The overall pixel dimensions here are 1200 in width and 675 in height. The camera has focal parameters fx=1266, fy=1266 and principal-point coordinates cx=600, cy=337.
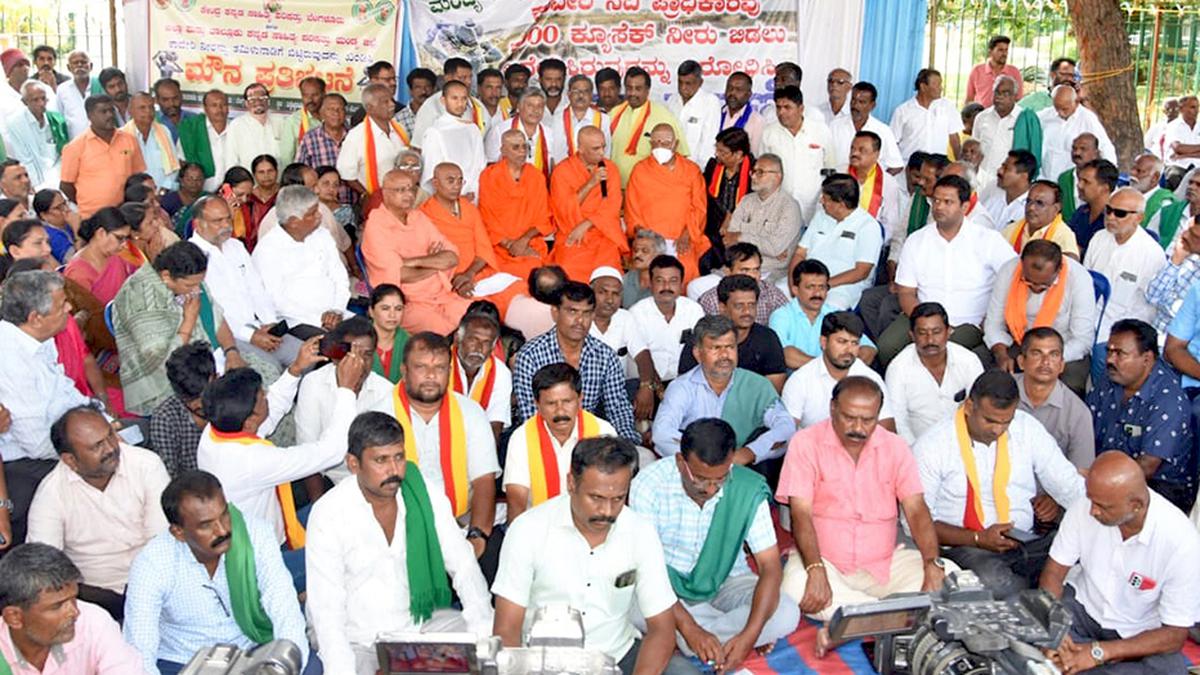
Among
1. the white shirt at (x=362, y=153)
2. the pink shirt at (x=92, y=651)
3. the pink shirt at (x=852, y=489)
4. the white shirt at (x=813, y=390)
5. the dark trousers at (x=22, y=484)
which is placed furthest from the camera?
the white shirt at (x=362, y=153)

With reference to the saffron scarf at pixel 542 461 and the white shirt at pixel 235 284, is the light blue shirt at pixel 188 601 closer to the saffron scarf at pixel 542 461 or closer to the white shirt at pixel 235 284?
the saffron scarf at pixel 542 461

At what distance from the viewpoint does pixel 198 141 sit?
27.8 ft

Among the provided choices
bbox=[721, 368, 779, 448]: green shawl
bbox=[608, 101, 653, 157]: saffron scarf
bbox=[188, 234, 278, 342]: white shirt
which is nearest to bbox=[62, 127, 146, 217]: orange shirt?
bbox=[188, 234, 278, 342]: white shirt

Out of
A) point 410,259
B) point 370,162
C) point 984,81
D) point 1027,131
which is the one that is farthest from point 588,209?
point 984,81

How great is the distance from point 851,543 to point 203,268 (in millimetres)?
2997

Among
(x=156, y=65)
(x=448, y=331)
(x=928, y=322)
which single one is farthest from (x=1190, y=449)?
(x=156, y=65)

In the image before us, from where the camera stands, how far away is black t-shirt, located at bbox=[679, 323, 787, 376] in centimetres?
585

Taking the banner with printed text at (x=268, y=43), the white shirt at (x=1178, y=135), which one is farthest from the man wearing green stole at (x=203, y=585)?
the white shirt at (x=1178, y=135)

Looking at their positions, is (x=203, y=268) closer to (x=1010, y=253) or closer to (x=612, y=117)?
(x=612, y=117)

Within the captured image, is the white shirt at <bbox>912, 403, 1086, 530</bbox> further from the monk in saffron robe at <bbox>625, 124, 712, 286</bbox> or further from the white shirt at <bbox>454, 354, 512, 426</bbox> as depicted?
the monk in saffron robe at <bbox>625, 124, 712, 286</bbox>

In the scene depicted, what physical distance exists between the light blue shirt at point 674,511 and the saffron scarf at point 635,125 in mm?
4038

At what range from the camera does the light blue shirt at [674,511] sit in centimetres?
437

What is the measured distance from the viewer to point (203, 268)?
5.54 metres

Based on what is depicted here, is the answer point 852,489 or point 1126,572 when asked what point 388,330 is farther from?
point 1126,572
